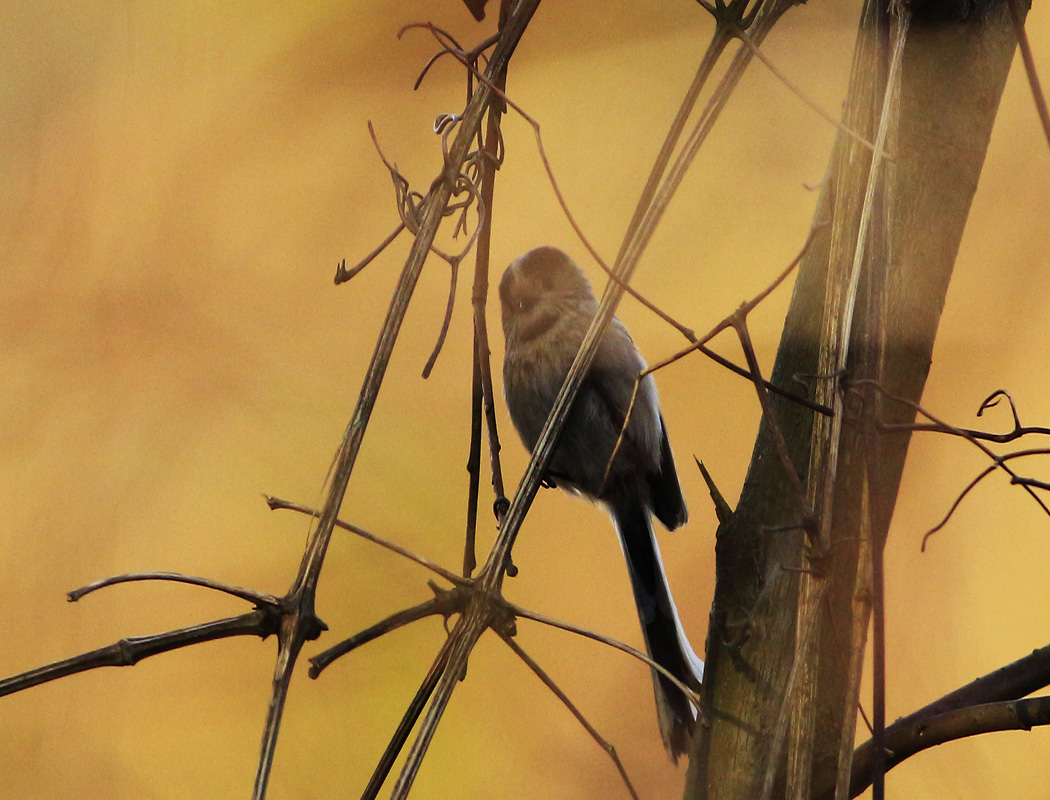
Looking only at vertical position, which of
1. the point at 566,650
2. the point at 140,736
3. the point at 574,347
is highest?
the point at 574,347

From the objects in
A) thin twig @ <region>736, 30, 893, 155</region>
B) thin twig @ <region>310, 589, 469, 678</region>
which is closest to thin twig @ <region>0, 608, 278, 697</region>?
thin twig @ <region>310, 589, 469, 678</region>

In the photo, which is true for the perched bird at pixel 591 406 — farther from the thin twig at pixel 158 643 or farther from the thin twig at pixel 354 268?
the thin twig at pixel 158 643

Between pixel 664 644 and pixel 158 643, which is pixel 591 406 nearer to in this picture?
pixel 664 644

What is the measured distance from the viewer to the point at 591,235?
501 millimetres

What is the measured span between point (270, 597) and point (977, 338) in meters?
0.36

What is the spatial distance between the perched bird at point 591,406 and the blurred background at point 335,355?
5.3 inches

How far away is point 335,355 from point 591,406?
39 centimetres

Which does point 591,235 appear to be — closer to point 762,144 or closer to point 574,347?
point 762,144

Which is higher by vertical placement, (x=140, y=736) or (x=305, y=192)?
(x=305, y=192)

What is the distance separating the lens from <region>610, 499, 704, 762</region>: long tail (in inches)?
18.6

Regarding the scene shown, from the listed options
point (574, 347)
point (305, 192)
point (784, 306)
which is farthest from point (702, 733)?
point (574, 347)

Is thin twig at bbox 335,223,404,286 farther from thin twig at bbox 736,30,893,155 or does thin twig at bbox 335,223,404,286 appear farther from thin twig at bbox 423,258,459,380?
thin twig at bbox 736,30,893,155

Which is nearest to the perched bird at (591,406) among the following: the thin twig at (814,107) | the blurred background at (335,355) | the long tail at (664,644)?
the long tail at (664,644)

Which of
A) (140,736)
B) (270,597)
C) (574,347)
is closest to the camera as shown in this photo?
(270,597)
